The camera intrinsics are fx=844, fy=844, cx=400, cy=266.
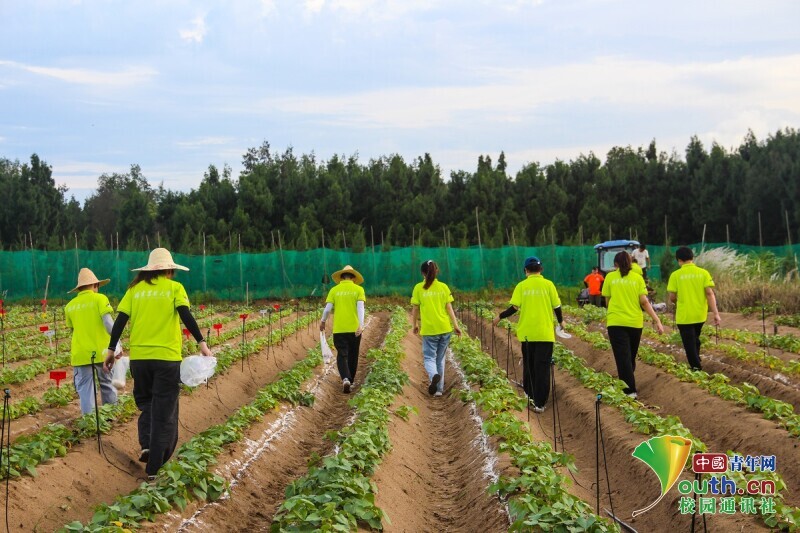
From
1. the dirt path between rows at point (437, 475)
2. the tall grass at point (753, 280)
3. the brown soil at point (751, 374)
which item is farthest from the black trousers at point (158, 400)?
the tall grass at point (753, 280)

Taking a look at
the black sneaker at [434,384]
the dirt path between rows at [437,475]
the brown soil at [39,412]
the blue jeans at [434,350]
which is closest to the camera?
the dirt path between rows at [437,475]

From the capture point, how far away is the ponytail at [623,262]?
35.6 ft

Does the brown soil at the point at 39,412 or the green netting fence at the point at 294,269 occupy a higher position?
the green netting fence at the point at 294,269

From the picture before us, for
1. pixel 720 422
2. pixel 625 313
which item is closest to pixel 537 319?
pixel 625 313

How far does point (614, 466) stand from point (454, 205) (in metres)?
43.4

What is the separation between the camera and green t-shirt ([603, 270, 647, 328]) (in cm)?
1088

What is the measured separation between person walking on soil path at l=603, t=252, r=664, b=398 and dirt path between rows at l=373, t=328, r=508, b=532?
2.13 metres

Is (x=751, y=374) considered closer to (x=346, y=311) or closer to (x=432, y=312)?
(x=432, y=312)

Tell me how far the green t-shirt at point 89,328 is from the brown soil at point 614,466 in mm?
4766

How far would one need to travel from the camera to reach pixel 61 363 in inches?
601

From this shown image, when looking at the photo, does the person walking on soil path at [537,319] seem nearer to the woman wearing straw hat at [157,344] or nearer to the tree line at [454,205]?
the woman wearing straw hat at [157,344]

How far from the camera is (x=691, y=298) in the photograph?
1145 cm

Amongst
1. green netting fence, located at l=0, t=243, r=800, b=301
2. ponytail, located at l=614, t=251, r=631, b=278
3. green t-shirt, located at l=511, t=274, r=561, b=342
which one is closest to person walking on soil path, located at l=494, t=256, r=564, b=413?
green t-shirt, located at l=511, t=274, r=561, b=342

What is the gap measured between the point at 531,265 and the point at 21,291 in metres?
30.4
